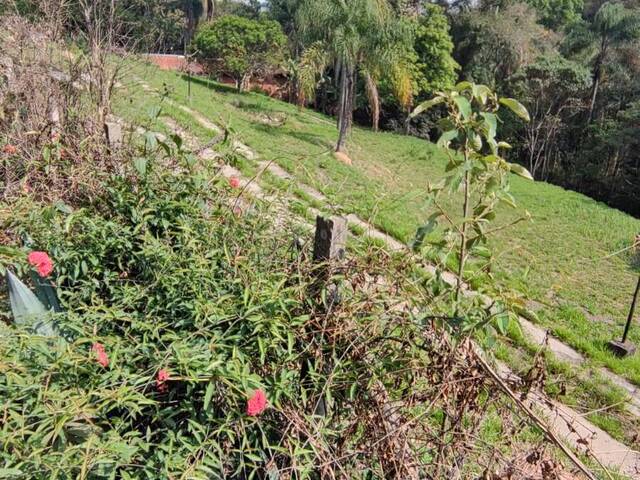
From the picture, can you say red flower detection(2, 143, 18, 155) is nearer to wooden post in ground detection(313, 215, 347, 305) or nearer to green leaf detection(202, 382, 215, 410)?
wooden post in ground detection(313, 215, 347, 305)

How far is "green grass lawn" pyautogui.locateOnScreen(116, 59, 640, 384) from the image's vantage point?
302 centimetres

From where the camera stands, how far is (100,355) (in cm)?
134

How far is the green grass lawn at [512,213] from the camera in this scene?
302 centimetres

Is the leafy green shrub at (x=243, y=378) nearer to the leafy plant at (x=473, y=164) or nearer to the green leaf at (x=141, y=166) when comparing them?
the leafy plant at (x=473, y=164)

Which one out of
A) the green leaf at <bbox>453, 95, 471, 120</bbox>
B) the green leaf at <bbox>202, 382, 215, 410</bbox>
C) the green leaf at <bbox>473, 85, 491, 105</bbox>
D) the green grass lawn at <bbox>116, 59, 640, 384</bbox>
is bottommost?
the green grass lawn at <bbox>116, 59, 640, 384</bbox>

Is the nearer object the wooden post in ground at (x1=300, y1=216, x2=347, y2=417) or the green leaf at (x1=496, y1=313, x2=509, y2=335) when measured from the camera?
the green leaf at (x1=496, y1=313, x2=509, y2=335)

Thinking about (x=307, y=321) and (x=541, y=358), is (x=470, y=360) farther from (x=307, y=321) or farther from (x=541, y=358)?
(x=307, y=321)

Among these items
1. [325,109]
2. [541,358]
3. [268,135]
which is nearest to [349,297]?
[541,358]

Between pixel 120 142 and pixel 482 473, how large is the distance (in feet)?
8.53

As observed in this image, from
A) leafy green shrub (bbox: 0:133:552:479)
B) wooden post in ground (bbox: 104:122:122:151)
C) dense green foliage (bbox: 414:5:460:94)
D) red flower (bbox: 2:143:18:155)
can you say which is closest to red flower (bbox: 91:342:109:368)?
Result: leafy green shrub (bbox: 0:133:552:479)

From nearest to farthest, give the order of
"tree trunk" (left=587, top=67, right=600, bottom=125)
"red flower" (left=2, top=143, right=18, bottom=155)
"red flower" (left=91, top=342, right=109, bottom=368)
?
"red flower" (left=91, top=342, right=109, bottom=368) → "red flower" (left=2, top=143, right=18, bottom=155) → "tree trunk" (left=587, top=67, right=600, bottom=125)

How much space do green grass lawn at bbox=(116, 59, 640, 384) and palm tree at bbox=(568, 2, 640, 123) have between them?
26.7ft

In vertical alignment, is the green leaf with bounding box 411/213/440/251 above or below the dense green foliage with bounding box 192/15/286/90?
below

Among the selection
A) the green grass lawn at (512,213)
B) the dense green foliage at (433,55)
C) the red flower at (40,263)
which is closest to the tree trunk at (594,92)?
the dense green foliage at (433,55)
